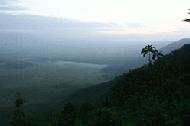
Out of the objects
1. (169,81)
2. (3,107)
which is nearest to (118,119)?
(169,81)

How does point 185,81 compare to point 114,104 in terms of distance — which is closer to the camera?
point 114,104

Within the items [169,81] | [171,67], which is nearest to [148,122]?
[169,81]

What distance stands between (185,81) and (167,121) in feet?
93.0

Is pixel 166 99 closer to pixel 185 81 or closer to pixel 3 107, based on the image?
pixel 185 81

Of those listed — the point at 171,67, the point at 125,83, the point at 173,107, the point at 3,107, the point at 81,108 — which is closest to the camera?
the point at 173,107

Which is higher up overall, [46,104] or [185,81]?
[185,81]

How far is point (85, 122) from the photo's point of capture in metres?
47.8

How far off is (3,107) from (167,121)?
477 feet

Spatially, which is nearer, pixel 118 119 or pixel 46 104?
pixel 118 119

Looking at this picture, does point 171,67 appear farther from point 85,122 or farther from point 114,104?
point 85,122

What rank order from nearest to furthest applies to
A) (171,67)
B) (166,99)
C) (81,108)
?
(166,99) → (81,108) → (171,67)

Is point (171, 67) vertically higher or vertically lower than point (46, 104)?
higher

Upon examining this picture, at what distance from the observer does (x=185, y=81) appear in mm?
65625

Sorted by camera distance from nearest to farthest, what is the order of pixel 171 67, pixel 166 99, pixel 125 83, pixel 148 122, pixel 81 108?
1. pixel 148 122
2. pixel 166 99
3. pixel 81 108
4. pixel 125 83
5. pixel 171 67
